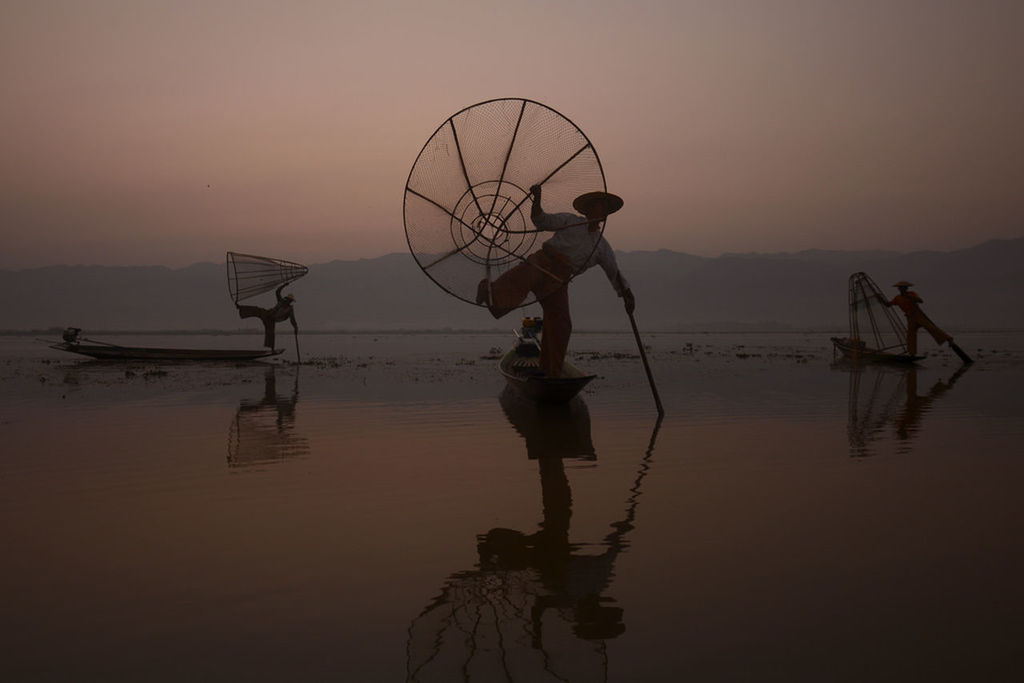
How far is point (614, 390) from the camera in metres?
18.0

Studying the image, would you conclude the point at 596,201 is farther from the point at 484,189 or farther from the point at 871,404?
the point at 871,404

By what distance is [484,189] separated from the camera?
11.2 m

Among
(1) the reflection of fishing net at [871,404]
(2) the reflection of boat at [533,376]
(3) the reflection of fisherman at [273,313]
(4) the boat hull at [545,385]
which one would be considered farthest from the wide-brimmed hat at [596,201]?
(3) the reflection of fisherman at [273,313]

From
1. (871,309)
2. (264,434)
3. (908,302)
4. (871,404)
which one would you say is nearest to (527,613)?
(264,434)

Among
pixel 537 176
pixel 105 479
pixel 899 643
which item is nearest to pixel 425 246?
pixel 537 176

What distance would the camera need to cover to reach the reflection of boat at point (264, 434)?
877 cm

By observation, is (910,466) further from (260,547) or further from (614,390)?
(614,390)

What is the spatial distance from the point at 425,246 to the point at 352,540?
6562 millimetres

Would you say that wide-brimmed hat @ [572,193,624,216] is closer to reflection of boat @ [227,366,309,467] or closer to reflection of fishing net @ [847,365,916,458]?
A: reflection of fishing net @ [847,365,916,458]

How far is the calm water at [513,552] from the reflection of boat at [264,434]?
10 centimetres

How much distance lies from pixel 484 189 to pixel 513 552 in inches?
291

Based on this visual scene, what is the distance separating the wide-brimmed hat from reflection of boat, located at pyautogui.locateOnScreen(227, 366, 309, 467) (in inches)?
213

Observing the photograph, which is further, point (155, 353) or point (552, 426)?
point (155, 353)

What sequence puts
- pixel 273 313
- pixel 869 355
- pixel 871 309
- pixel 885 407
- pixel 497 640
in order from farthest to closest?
pixel 871 309
pixel 869 355
pixel 273 313
pixel 885 407
pixel 497 640
